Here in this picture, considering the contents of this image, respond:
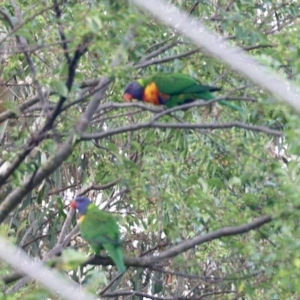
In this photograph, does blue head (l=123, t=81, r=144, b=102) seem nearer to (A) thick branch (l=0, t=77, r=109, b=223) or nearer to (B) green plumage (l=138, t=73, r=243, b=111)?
(B) green plumage (l=138, t=73, r=243, b=111)

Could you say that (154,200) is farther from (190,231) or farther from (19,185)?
(19,185)

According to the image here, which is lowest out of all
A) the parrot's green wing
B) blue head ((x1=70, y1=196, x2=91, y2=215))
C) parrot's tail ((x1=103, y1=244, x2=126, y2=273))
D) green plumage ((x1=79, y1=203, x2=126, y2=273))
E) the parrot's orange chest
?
parrot's tail ((x1=103, y1=244, x2=126, y2=273))

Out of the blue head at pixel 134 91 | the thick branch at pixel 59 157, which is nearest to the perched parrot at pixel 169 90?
the blue head at pixel 134 91

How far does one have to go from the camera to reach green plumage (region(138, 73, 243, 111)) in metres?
4.03

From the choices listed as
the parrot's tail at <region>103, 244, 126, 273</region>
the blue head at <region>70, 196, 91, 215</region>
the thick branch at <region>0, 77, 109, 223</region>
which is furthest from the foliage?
the blue head at <region>70, 196, 91, 215</region>

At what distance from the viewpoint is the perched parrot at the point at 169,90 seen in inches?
159

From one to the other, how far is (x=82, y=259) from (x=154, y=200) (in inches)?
84.7

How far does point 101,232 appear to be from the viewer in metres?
4.30

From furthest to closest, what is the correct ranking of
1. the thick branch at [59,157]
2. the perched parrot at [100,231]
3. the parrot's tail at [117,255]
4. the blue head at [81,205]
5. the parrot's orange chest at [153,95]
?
1. the blue head at [81,205]
2. the parrot's orange chest at [153,95]
3. the perched parrot at [100,231]
4. the parrot's tail at [117,255]
5. the thick branch at [59,157]

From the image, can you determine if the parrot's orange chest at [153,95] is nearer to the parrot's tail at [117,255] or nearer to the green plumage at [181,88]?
the green plumage at [181,88]

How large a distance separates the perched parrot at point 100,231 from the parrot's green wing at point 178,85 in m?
0.75

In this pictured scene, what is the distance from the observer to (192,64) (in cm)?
421

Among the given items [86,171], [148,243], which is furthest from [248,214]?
[86,171]

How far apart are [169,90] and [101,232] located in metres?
0.81
